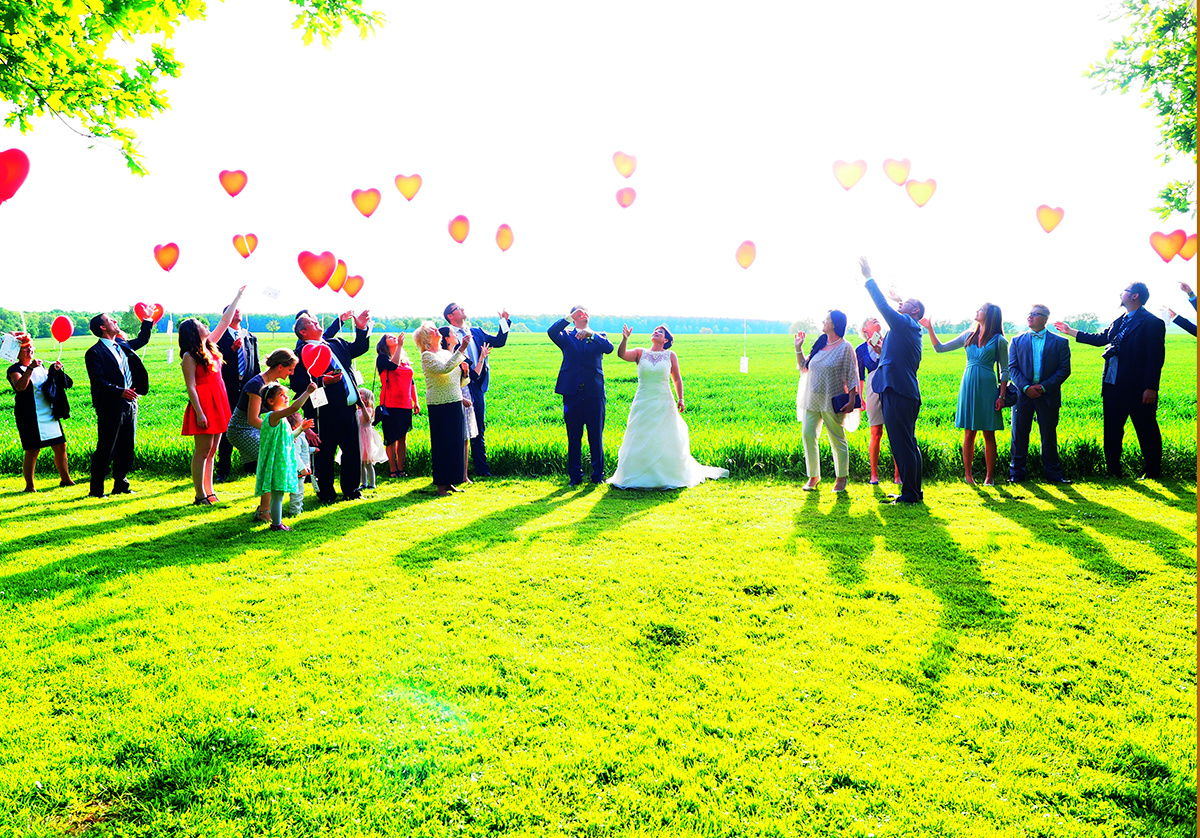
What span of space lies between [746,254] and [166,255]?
29.4ft

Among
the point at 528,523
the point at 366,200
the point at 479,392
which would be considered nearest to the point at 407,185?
the point at 366,200

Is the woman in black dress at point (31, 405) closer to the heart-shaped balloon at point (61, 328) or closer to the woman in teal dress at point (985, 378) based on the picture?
the heart-shaped balloon at point (61, 328)

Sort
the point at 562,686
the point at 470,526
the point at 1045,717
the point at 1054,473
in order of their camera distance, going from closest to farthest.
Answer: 1. the point at 1045,717
2. the point at 562,686
3. the point at 470,526
4. the point at 1054,473

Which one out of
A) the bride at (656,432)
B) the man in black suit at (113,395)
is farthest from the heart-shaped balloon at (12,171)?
the bride at (656,432)

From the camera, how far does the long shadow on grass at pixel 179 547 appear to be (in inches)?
216

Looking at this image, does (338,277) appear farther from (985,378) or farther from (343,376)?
(985,378)

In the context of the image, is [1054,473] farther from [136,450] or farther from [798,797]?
[136,450]

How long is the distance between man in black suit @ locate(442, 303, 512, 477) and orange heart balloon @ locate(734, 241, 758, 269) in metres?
3.63

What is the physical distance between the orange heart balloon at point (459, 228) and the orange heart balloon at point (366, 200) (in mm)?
1140

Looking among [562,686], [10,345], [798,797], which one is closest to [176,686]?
[562,686]

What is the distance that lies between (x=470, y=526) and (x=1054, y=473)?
7.72m

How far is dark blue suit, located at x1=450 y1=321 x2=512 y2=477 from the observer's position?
33.8ft

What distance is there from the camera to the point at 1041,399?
9461mm

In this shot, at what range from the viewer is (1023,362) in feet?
31.6
